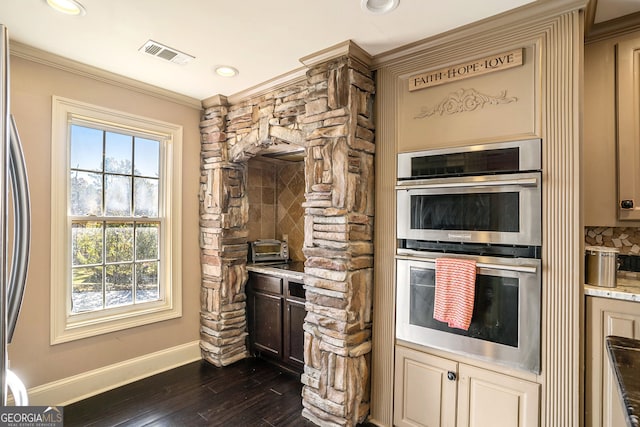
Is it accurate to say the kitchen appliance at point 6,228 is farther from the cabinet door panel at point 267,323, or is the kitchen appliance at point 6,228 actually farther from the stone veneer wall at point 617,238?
the stone veneer wall at point 617,238

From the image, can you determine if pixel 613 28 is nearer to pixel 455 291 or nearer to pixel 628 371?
pixel 455 291

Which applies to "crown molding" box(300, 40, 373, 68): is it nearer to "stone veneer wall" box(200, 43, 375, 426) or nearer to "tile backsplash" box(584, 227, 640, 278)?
"stone veneer wall" box(200, 43, 375, 426)

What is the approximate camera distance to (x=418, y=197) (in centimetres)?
211

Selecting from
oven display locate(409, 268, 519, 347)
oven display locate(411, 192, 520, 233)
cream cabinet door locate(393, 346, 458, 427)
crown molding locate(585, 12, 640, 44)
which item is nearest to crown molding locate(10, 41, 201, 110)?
oven display locate(411, 192, 520, 233)

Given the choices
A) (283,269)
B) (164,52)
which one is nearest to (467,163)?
(283,269)

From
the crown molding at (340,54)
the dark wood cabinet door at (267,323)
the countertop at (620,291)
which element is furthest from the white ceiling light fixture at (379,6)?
the dark wood cabinet door at (267,323)

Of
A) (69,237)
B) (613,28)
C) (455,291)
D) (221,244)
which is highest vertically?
(613,28)

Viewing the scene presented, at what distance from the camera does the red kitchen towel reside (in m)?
1.84

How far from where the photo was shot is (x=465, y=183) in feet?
6.19

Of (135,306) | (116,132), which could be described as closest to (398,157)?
(116,132)

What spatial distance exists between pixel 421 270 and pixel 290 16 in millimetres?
1719

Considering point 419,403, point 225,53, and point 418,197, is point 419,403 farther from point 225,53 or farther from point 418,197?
point 225,53

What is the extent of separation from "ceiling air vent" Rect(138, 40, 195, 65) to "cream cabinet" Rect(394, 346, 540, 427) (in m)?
2.55

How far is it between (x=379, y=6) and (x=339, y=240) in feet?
4.52
